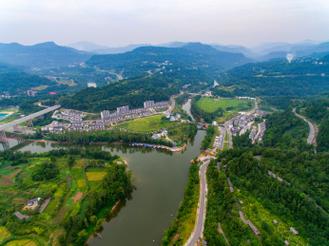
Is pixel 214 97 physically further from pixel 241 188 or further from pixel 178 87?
pixel 241 188

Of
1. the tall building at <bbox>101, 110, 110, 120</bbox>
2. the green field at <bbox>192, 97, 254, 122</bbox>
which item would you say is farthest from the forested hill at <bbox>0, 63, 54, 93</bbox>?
the green field at <bbox>192, 97, 254, 122</bbox>

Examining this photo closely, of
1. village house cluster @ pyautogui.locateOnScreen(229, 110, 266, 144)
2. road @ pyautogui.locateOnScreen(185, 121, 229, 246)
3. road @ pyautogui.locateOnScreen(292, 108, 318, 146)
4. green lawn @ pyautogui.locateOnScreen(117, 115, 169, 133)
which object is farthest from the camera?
green lawn @ pyautogui.locateOnScreen(117, 115, 169, 133)

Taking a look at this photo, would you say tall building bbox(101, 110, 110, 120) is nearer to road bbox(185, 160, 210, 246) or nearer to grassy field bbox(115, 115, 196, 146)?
grassy field bbox(115, 115, 196, 146)

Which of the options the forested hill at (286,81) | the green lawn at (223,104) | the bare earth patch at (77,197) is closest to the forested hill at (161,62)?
the forested hill at (286,81)

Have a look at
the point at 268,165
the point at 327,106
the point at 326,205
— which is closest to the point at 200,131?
the point at 268,165

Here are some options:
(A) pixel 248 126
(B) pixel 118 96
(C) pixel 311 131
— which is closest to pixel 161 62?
(B) pixel 118 96

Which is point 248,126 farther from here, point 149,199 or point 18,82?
point 18,82
